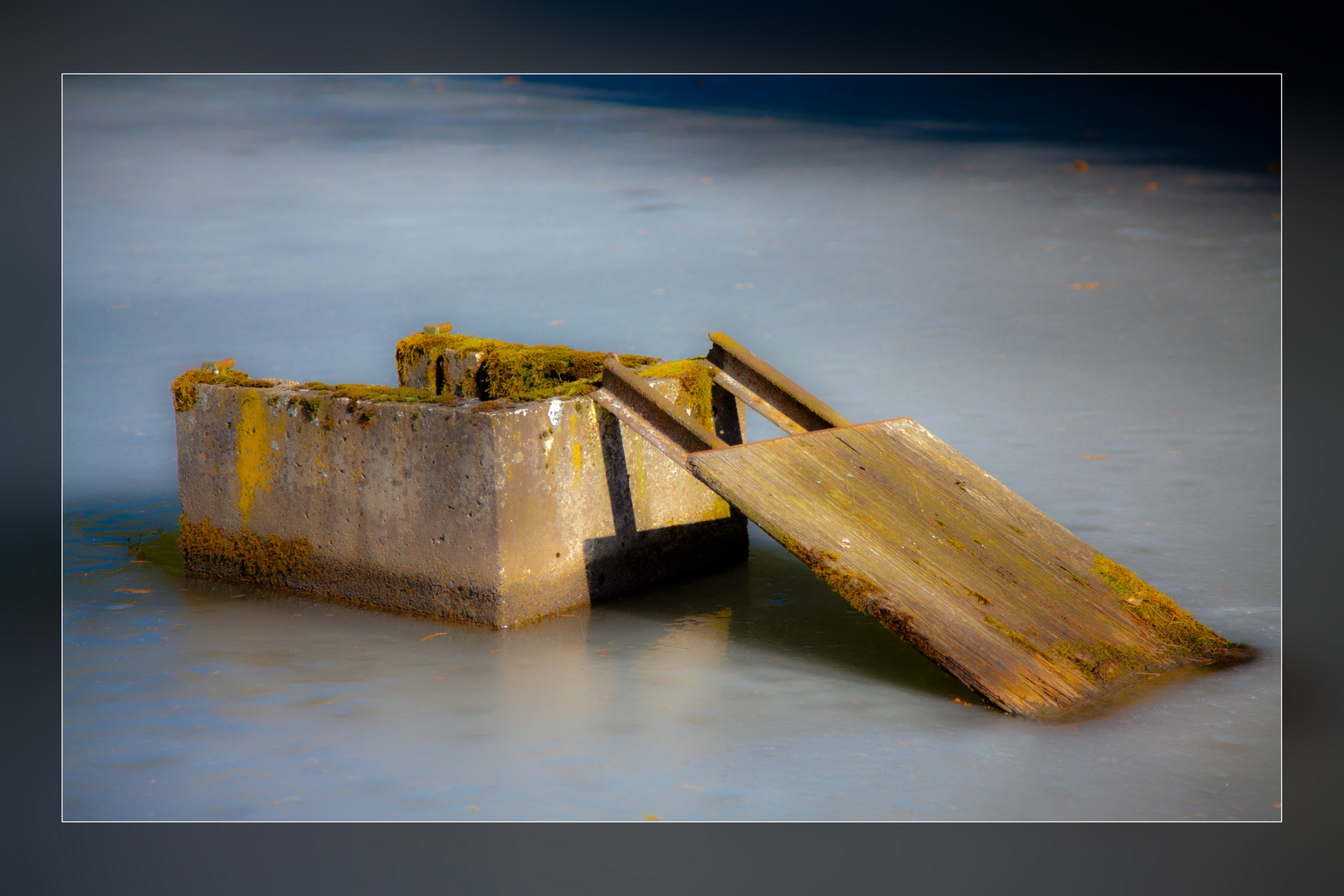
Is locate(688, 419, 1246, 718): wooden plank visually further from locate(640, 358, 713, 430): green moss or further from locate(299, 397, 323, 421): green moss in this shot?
locate(299, 397, 323, 421): green moss

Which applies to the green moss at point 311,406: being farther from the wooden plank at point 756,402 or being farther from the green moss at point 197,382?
the wooden plank at point 756,402

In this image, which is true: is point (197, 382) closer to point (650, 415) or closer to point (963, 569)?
point (650, 415)

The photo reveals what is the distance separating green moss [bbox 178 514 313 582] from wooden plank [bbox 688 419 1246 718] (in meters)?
1.83

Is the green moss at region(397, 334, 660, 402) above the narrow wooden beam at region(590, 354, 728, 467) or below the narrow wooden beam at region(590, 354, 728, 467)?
above

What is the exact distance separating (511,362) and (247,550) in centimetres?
146

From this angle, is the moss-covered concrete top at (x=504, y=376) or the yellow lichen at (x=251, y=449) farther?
the yellow lichen at (x=251, y=449)

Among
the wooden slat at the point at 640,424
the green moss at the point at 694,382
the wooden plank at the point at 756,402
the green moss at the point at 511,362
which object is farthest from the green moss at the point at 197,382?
the wooden plank at the point at 756,402

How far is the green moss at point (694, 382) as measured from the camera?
5.63m

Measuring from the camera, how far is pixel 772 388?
5668mm

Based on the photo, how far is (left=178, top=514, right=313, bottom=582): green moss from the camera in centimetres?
541

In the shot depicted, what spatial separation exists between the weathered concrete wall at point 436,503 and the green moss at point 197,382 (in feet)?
0.14

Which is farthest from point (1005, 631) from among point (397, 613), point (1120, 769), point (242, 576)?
point (242, 576)

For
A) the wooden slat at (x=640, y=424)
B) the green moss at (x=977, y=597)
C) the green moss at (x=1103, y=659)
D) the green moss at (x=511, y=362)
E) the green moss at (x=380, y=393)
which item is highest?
the green moss at (x=511, y=362)

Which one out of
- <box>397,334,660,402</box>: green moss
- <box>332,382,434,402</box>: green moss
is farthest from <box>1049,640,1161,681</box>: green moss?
<box>332,382,434,402</box>: green moss
